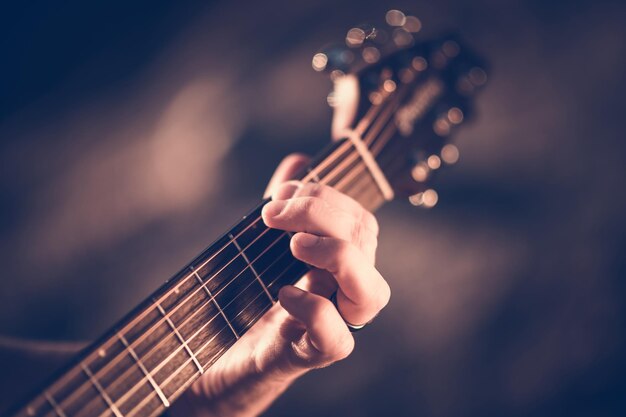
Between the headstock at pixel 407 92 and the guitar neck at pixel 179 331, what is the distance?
28cm

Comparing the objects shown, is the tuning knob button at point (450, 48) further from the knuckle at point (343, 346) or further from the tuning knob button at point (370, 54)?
the knuckle at point (343, 346)

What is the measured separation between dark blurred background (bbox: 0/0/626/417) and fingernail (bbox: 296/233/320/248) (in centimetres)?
60

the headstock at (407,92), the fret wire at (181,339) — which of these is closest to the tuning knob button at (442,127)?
the headstock at (407,92)

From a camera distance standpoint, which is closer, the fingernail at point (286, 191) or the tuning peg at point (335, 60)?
the fingernail at point (286, 191)

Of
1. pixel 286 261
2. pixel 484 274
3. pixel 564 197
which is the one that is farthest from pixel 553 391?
pixel 286 261

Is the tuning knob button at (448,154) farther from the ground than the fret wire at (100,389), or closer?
closer

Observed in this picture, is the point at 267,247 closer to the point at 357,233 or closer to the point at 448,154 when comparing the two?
the point at 357,233

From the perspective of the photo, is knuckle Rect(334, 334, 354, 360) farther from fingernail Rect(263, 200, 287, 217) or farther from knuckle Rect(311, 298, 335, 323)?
fingernail Rect(263, 200, 287, 217)

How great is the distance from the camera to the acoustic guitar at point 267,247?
47cm

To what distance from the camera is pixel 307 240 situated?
555 millimetres

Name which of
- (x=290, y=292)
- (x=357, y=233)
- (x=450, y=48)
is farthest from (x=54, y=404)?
(x=450, y=48)

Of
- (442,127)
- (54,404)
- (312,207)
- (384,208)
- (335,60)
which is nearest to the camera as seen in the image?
(54,404)

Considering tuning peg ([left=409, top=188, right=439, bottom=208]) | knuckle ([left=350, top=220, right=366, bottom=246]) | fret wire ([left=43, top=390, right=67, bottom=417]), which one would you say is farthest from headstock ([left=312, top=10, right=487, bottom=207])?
fret wire ([left=43, top=390, right=67, bottom=417])

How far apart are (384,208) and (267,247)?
643 mm
